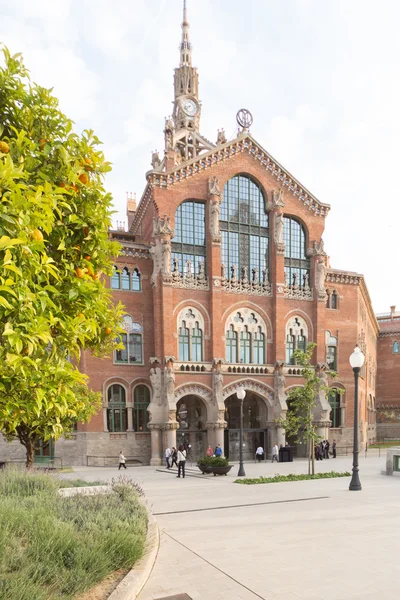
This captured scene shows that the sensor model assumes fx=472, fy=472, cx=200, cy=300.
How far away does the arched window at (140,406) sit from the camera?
35312mm

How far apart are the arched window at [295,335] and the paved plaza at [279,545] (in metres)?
21.4

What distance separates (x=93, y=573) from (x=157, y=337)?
92.0 ft

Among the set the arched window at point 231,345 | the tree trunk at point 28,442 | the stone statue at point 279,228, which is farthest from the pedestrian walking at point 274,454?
the tree trunk at point 28,442

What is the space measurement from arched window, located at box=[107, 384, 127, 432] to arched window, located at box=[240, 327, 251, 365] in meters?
9.66

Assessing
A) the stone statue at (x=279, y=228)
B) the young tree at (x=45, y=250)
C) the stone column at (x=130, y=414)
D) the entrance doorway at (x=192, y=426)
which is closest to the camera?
the young tree at (x=45, y=250)

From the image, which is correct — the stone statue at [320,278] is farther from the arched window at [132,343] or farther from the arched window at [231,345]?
the arched window at [132,343]

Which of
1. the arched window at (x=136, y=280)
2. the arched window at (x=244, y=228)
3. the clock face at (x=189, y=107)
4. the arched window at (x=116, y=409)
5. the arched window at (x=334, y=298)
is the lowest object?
the arched window at (x=116, y=409)

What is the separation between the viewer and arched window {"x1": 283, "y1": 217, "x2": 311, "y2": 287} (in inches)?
1581

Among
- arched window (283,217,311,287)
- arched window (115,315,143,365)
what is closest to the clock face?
arched window (283,217,311,287)

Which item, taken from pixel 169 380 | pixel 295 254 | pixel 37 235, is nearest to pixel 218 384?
pixel 169 380

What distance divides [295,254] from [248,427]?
596 inches

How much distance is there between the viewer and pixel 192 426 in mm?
38125

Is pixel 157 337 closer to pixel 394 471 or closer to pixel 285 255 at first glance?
pixel 285 255

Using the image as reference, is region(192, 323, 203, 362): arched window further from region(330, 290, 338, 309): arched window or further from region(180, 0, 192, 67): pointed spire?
region(180, 0, 192, 67): pointed spire
